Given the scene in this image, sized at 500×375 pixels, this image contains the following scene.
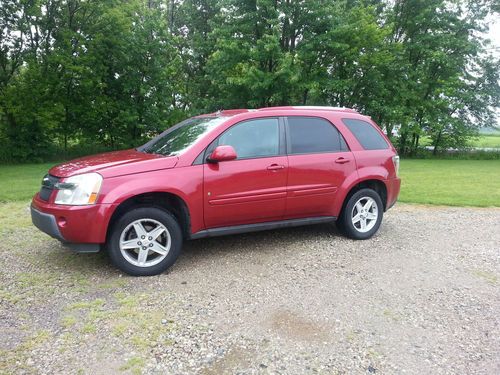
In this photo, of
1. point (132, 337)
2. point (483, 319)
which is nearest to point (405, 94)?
point (483, 319)

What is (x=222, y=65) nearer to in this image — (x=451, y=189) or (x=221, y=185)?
(x=451, y=189)

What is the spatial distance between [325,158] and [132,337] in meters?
3.22

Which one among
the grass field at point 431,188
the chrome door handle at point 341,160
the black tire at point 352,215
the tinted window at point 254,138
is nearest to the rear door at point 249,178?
the tinted window at point 254,138

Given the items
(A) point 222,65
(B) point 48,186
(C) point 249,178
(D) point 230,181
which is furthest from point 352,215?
(A) point 222,65

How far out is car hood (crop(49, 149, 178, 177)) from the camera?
4.07 meters

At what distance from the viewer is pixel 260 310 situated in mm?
3527

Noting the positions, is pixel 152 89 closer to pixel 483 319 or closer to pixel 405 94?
pixel 405 94

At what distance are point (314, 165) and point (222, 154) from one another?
1352 millimetres

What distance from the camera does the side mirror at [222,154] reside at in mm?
4301

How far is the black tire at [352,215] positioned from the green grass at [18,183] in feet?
21.6

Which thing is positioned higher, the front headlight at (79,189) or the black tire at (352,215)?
the front headlight at (79,189)

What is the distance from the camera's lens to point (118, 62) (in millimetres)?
17969

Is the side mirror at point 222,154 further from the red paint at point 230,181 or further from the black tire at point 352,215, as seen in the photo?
the black tire at point 352,215

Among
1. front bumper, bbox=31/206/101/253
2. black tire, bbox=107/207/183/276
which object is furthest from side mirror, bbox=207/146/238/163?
front bumper, bbox=31/206/101/253
